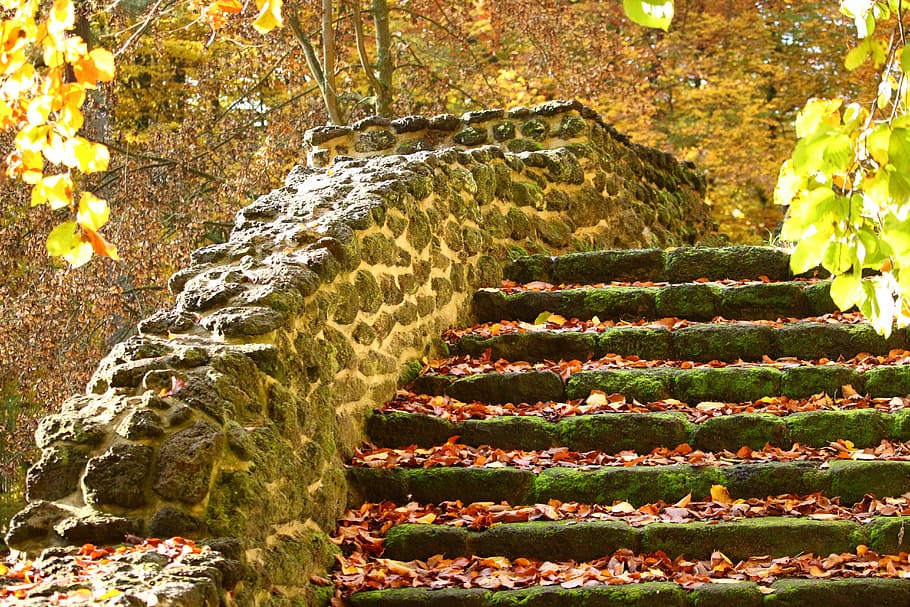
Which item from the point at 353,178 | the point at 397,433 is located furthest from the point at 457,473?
the point at 353,178

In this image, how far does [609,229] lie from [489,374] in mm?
3339

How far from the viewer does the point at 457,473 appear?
441 cm

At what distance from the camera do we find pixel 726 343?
541cm

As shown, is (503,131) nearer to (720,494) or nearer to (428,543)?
(720,494)

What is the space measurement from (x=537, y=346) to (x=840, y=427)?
1.61 metres

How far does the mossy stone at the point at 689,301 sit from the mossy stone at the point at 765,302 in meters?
0.06

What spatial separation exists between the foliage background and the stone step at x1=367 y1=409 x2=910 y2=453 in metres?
2.52

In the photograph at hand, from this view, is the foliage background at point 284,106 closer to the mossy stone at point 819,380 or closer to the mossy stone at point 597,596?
the mossy stone at point 819,380

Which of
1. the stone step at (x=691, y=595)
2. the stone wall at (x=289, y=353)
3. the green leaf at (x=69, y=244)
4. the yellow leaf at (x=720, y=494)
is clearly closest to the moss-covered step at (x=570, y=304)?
the stone wall at (x=289, y=353)

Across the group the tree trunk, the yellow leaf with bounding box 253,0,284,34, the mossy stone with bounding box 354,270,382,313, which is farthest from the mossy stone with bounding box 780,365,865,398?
the tree trunk

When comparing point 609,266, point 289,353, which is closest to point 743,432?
point 289,353

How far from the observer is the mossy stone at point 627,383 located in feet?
16.5

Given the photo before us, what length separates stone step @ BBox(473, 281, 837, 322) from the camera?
5.85 meters

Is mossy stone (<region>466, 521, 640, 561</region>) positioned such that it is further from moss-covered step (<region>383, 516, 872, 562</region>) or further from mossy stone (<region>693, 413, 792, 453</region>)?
mossy stone (<region>693, 413, 792, 453</region>)
